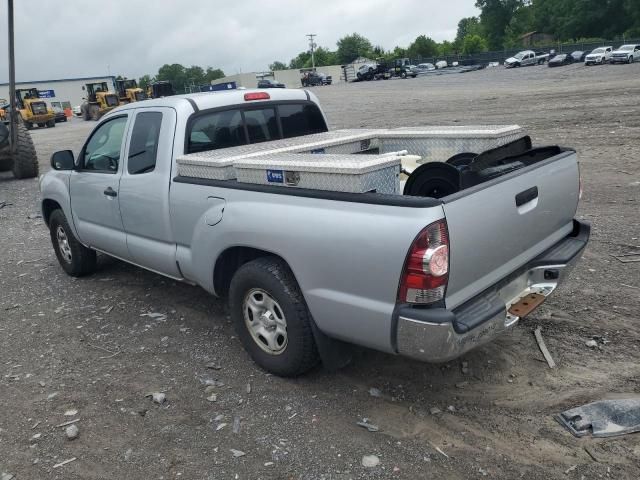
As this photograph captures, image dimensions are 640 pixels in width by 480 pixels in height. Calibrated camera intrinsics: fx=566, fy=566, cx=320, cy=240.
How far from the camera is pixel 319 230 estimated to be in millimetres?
3145

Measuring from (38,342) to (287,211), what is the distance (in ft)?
9.35

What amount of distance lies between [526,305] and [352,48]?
126 m

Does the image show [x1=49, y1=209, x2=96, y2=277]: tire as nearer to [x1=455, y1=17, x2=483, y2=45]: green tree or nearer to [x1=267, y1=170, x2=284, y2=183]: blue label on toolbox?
[x1=267, y1=170, x2=284, y2=183]: blue label on toolbox

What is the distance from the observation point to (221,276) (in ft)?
13.5

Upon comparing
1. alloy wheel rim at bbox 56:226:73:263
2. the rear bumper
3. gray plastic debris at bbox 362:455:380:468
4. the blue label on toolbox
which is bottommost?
gray plastic debris at bbox 362:455:380:468

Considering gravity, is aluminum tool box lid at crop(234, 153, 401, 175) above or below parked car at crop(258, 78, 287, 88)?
below

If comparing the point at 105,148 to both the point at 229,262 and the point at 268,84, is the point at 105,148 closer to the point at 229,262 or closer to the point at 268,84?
the point at 229,262

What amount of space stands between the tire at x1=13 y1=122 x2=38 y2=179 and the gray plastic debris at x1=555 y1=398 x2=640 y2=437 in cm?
1429

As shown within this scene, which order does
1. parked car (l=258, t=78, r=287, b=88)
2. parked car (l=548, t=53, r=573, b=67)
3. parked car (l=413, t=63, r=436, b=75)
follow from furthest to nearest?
parked car (l=413, t=63, r=436, b=75) < parked car (l=548, t=53, r=573, b=67) < parked car (l=258, t=78, r=287, b=88)

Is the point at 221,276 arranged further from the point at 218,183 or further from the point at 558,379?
the point at 558,379

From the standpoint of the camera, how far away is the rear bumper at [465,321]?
2.84m

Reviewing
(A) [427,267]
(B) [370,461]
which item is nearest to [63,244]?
(B) [370,461]

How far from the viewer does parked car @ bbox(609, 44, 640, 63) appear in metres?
40.2

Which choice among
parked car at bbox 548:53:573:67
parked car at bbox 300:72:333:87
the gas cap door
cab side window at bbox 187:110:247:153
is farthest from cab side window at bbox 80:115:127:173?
parked car at bbox 300:72:333:87
